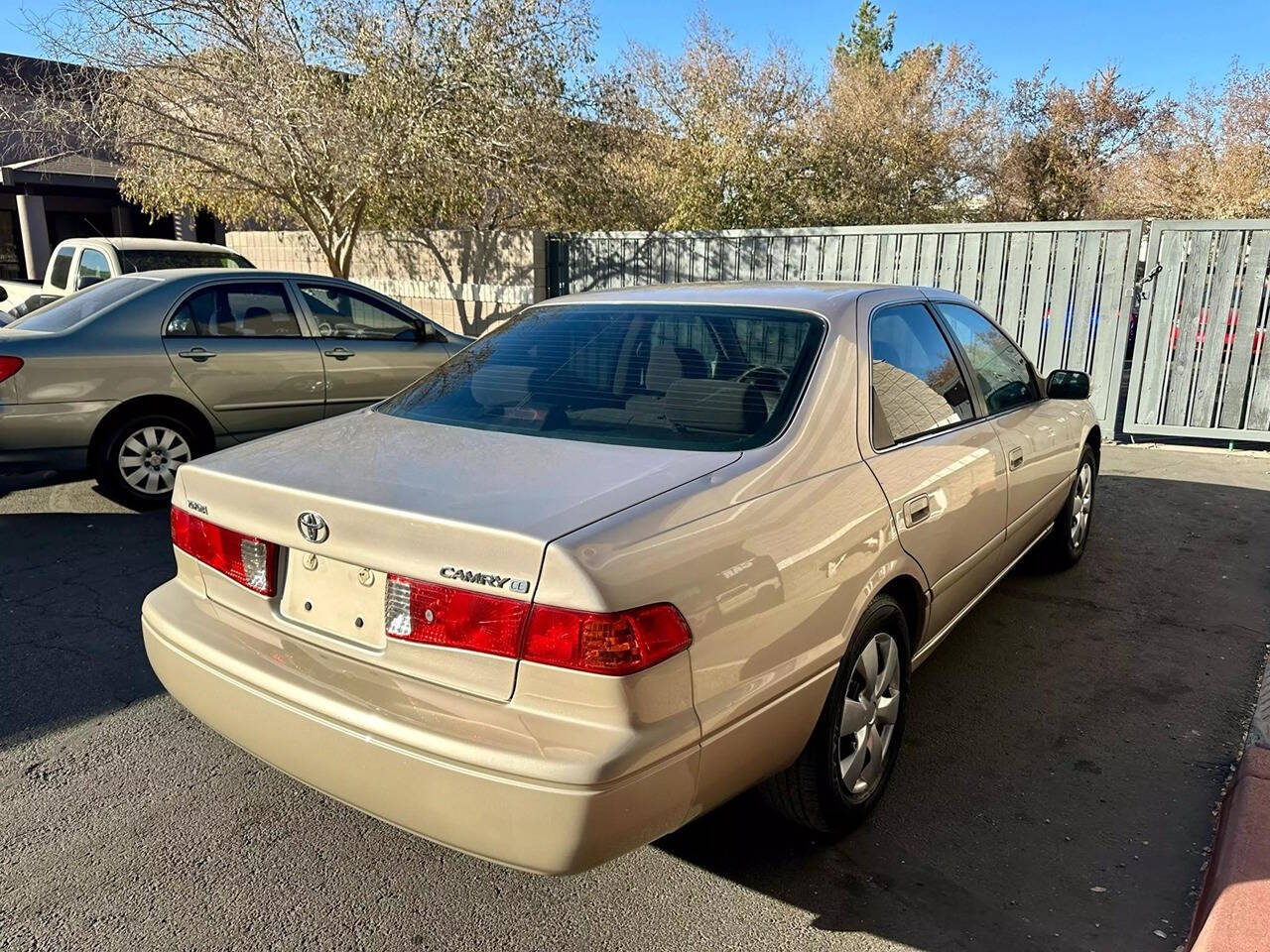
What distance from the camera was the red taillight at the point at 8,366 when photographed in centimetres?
570

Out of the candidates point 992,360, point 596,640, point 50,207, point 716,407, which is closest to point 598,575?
point 596,640

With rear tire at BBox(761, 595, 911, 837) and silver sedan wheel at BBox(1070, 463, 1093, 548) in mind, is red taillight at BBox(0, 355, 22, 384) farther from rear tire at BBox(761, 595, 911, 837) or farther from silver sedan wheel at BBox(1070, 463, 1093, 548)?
silver sedan wheel at BBox(1070, 463, 1093, 548)

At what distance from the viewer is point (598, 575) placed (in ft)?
6.48

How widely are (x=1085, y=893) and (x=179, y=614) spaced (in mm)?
2705

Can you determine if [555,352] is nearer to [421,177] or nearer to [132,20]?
[421,177]

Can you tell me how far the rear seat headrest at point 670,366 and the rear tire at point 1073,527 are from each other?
9.46 ft

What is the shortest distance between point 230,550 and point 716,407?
4.73 ft

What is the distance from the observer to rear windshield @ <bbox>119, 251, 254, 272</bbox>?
32.5ft

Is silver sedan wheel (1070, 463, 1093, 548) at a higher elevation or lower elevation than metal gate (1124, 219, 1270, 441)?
lower

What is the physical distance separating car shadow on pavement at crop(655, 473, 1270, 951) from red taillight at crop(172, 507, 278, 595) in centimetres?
143

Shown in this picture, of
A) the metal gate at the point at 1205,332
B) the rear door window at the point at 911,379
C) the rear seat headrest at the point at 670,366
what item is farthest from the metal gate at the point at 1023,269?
the rear seat headrest at the point at 670,366

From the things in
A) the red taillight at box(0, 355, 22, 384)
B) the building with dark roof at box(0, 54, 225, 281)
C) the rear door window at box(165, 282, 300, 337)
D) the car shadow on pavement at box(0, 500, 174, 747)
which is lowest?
the car shadow on pavement at box(0, 500, 174, 747)

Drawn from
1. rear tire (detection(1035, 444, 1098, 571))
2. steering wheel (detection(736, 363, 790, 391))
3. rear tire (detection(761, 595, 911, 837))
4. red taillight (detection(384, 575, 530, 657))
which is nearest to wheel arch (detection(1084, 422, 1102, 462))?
rear tire (detection(1035, 444, 1098, 571))

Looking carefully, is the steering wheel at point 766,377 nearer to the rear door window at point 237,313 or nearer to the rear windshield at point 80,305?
the rear door window at point 237,313
